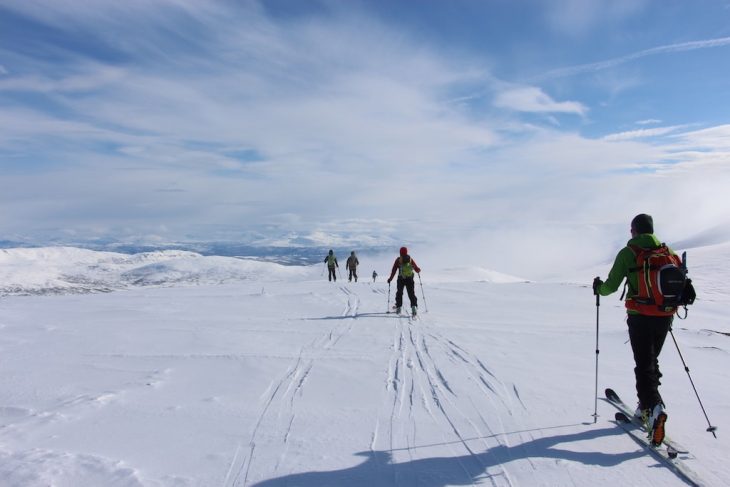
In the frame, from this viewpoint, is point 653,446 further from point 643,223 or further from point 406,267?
point 406,267

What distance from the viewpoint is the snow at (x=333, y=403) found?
4465mm

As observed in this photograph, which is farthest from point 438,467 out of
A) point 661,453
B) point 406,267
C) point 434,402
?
point 406,267

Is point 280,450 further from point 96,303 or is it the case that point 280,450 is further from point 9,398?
point 96,303

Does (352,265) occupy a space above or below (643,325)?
above

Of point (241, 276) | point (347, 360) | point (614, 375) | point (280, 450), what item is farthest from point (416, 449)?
point (241, 276)

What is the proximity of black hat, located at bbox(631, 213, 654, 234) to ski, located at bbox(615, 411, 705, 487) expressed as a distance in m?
2.29

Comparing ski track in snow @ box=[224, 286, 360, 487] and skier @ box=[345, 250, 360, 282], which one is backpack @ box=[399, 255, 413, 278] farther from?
skier @ box=[345, 250, 360, 282]

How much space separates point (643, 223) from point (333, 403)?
4497 mm

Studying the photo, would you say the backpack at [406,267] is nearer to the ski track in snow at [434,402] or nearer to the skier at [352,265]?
the ski track in snow at [434,402]

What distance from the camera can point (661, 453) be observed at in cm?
478

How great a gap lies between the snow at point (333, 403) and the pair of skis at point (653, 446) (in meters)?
0.10

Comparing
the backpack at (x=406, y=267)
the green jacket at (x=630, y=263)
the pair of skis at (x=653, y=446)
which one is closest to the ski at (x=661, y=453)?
the pair of skis at (x=653, y=446)

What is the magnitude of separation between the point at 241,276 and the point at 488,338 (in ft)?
622

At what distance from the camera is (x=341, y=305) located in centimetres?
1622
